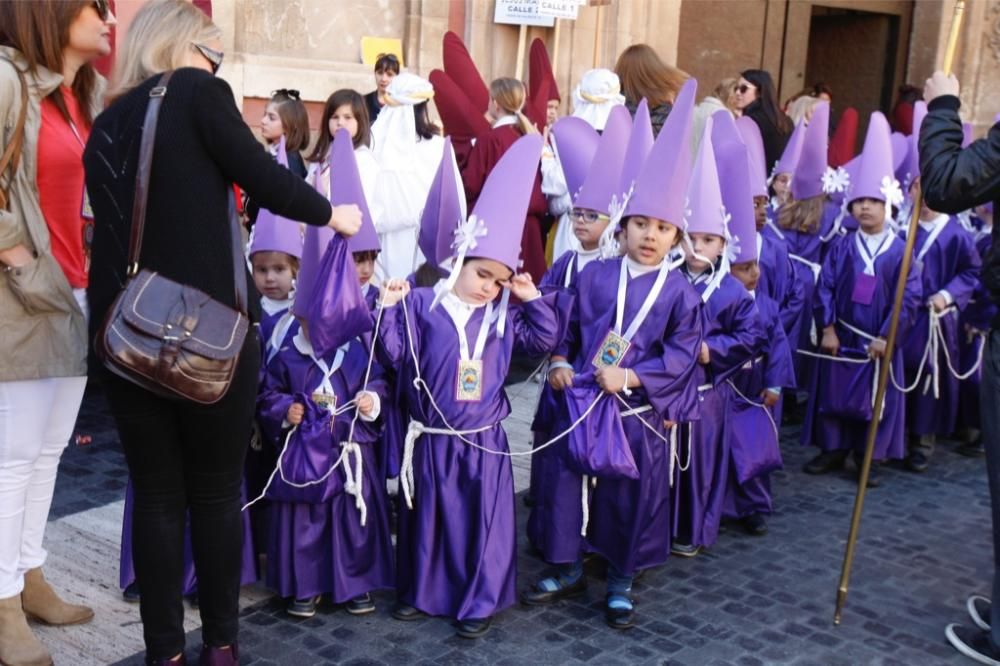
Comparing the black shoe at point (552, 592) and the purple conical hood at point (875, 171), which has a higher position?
the purple conical hood at point (875, 171)

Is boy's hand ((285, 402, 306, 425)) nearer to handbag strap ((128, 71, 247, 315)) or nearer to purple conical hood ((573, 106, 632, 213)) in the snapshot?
handbag strap ((128, 71, 247, 315))

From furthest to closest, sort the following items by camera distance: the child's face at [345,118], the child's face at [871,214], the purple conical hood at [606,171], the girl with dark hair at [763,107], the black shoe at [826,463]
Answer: the girl with dark hair at [763,107], the black shoe at [826,463], the child's face at [871,214], the child's face at [345,118], the purple conical hood at [606,171]

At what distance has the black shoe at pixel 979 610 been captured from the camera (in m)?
4.24

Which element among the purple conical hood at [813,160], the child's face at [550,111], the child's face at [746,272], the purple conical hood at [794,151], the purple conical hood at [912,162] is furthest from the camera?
the child's face at [550,111]

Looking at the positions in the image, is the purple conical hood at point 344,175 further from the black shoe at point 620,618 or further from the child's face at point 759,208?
the child's face at point 759,208

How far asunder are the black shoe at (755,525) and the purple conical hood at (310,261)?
248cm

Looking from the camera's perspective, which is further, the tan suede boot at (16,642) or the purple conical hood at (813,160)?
the purple conical hood at (813,160)

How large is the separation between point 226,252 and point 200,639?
1.47m

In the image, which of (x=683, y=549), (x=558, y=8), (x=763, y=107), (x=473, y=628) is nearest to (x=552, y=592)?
(x=473, y=628)

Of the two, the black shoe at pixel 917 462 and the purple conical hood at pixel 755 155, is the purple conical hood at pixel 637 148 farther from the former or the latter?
the black shoe at pixel 917 462

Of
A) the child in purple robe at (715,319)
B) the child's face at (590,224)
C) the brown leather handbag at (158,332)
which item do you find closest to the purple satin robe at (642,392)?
the child's face at (590,224)

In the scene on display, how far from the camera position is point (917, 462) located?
6.39 m

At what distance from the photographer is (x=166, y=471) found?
120 inches

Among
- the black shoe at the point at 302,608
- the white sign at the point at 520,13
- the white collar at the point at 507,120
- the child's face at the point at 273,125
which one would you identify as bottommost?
the black shoe at the point at 302,608
